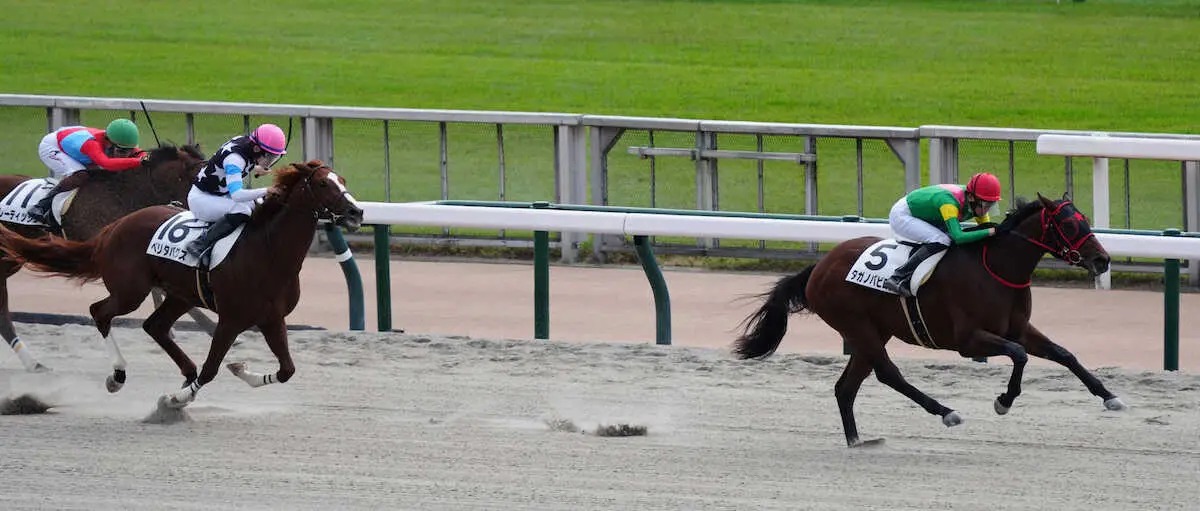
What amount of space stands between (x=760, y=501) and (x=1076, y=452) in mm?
1581

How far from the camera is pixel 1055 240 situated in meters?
8.06

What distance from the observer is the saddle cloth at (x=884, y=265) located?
26.9ft

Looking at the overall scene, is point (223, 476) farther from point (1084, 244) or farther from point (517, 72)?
point (517, 72)

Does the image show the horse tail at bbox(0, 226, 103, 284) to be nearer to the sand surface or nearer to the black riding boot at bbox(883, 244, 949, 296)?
the sand surface

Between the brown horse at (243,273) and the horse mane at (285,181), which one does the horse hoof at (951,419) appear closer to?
the brown horse at (243,273)

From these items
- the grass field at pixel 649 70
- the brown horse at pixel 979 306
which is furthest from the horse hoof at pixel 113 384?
the grass field at pixel 649 70

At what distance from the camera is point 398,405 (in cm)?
895

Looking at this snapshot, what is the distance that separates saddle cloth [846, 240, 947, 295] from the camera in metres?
8.19

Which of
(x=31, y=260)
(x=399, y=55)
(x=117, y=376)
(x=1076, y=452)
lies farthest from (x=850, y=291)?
(x=399, y=55)

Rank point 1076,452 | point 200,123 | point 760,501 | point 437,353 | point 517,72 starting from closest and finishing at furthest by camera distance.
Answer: point 760,501 → point 1076,452 → point 437,353 → point 200,123 → point 517,72

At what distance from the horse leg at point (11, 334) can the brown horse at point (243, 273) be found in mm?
985

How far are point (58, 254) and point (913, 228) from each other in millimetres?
4142

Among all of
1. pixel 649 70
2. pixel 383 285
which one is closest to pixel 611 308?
pixel 383 285

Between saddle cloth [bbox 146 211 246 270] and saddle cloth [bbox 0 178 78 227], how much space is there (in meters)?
1.77
